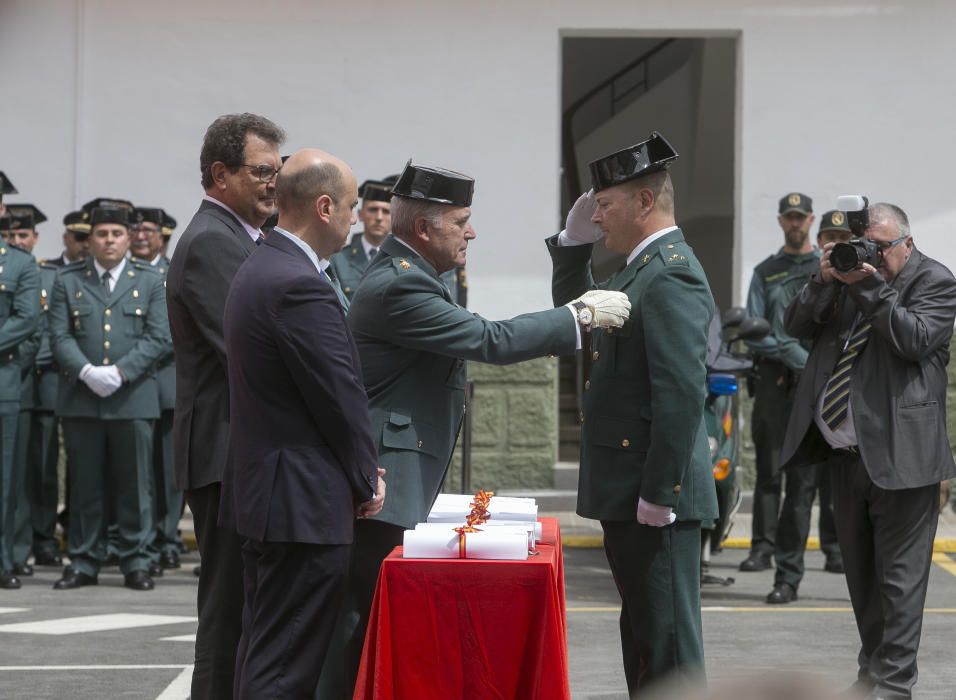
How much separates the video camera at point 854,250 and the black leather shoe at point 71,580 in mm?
5409

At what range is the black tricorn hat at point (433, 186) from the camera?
4.72 meters

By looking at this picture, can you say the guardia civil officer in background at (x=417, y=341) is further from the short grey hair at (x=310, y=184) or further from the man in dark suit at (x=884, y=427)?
the man in dark suit at (x=884, y=427)

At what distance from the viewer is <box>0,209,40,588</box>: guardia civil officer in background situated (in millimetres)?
10000

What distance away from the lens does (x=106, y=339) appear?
32.7 feet

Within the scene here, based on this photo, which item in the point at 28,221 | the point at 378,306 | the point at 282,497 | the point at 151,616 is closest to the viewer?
the point at 282,497

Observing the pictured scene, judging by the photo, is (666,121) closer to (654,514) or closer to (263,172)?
(263,172)

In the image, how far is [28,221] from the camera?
38.4ft

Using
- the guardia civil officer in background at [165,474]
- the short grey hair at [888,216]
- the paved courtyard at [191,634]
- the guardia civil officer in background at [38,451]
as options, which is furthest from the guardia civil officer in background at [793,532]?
the guardia civil officer in background at [38,451]

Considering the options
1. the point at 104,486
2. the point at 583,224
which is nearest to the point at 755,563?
the point at 104,486

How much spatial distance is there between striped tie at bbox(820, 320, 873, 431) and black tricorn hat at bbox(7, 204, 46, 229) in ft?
23.3

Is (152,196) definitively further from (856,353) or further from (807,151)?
(856,353)

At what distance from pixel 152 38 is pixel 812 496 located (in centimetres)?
717

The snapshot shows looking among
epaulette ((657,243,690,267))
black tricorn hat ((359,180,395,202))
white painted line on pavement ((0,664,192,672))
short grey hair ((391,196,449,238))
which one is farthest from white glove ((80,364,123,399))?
epaulette ((657,243,690,267))

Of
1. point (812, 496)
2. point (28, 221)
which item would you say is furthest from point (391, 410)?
point (28, 221)
